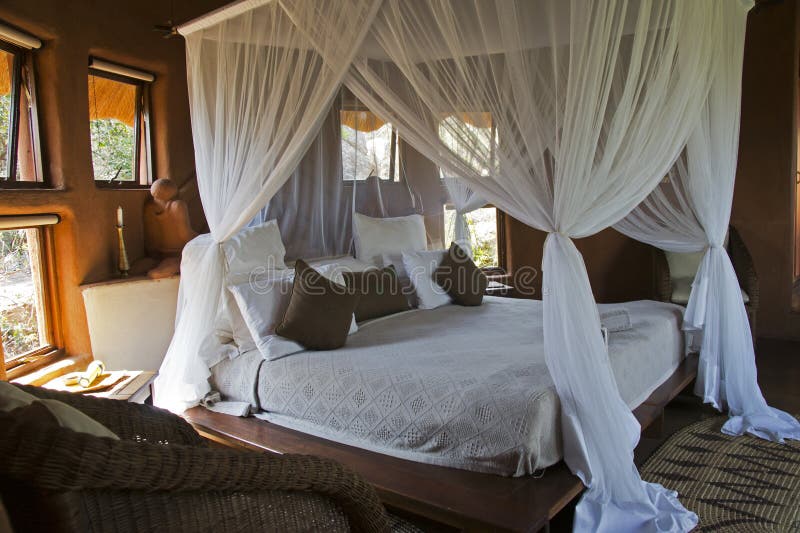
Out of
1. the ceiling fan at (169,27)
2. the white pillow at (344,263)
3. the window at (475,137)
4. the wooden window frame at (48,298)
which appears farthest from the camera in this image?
the white pillow at (344,263)

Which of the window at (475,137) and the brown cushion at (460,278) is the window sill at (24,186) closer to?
the window at (475,137)

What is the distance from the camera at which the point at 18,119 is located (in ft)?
10.1

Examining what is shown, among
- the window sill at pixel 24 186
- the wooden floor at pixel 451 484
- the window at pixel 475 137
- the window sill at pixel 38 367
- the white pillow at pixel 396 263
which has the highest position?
the window at pixel 475 137

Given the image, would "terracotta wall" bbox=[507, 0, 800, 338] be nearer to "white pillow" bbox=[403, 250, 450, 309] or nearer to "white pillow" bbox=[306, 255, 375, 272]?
"white pillow" bbox=[403, 250, 450, 309]

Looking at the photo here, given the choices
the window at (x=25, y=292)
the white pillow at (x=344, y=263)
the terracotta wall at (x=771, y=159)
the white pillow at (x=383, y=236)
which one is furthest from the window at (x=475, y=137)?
the terracotta wall at (x=771, y=159)

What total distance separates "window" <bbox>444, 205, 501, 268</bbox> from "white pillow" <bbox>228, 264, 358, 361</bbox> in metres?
2.37

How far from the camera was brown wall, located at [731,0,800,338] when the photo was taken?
482 cm

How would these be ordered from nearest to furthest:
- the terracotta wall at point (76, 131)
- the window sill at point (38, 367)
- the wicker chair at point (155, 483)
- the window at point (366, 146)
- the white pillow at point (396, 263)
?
the wicker chair at point (155, 483) → the window sill at point (38, 367) → the terracotta wall at point (76, 131) → the window at point (366, 146) → the white pillow at point (396, 263)

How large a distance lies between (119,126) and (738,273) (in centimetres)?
443

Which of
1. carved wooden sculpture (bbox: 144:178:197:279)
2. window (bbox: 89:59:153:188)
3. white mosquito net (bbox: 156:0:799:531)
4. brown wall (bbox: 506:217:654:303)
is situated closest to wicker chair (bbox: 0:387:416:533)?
white mosquito net (bbox: 156:0:799:531)

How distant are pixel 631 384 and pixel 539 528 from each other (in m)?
1.13

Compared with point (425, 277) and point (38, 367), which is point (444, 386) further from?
point (38, 367)

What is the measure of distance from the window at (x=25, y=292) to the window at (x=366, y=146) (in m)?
1.78

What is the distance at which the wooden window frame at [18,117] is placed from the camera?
3.02 metres
